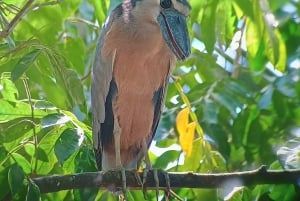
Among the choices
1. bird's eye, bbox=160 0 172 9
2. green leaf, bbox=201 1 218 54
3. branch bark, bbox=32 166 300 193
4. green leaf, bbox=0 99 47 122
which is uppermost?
bird's eye, bbox=160 0 172 9

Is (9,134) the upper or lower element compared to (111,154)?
upper

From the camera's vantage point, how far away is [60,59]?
7.25 ft

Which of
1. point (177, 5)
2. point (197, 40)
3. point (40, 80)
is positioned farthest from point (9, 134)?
point (197, 40)

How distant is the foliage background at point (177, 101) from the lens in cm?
214

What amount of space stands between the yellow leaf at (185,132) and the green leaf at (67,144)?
0.45 meters

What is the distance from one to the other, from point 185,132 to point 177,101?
618 millimetres

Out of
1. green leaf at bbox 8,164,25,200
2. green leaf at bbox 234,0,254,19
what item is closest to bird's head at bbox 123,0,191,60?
green leaf at bbox 234,0,254,19

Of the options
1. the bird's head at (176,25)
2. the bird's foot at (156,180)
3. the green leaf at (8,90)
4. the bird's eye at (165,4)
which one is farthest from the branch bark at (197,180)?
the bird's eye at (165,4)

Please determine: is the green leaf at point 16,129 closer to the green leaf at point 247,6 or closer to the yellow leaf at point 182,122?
the yellow leaf at point 182,122

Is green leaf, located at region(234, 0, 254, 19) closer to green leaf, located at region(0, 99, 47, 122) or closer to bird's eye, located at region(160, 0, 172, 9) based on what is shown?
bird's eye, located at region(160, 0, 172, 9)

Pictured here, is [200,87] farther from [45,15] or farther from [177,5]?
[45,15]

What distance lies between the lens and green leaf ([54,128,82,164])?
2004 mm

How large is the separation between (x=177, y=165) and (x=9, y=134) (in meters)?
0.73

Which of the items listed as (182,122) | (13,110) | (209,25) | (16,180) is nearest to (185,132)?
(182,122)
